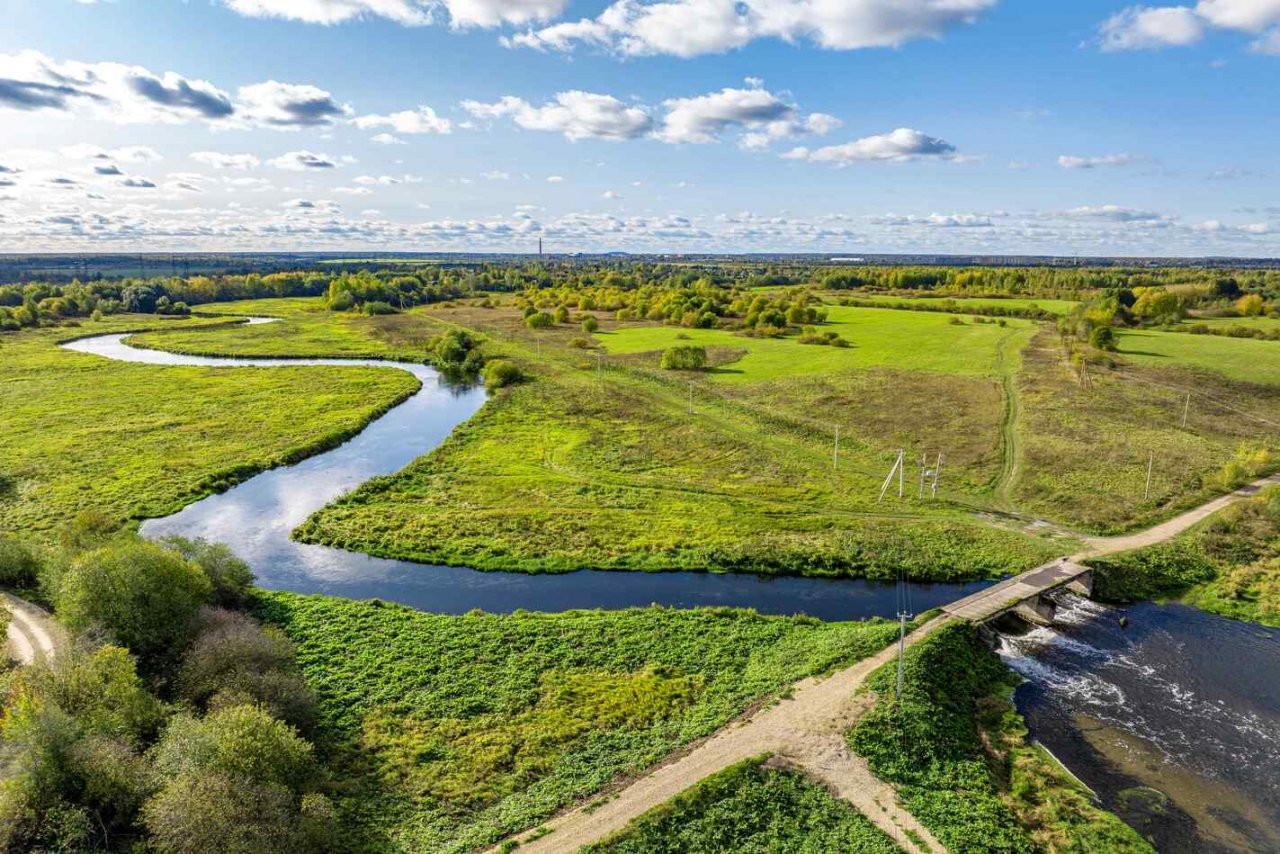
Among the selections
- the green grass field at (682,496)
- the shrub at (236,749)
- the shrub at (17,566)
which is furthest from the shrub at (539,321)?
the shrub at (236,749)

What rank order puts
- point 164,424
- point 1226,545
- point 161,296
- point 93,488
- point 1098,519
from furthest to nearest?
point 161,296 < point 164,424 < point 93,488 < point 1098,519 < point 1226,545

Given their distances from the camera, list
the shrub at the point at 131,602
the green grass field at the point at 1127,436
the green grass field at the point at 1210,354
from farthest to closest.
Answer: the green grass field at the point at 1210,354 < the green grass field at the point at 1127,436 < the shrub at the point at 131,602

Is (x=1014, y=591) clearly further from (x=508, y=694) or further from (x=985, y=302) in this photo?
(x=985, y=302)

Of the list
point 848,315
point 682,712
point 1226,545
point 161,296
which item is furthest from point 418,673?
point 161,296

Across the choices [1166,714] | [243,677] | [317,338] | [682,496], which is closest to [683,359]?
[682,496]

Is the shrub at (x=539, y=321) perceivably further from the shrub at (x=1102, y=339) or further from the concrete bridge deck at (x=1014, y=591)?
the concrete bridge deck at (x=1014, y=591)

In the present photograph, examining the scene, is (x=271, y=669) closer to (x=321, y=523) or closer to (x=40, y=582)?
(x=40, y=582)

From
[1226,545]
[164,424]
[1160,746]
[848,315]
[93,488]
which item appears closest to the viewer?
[1160,746]
